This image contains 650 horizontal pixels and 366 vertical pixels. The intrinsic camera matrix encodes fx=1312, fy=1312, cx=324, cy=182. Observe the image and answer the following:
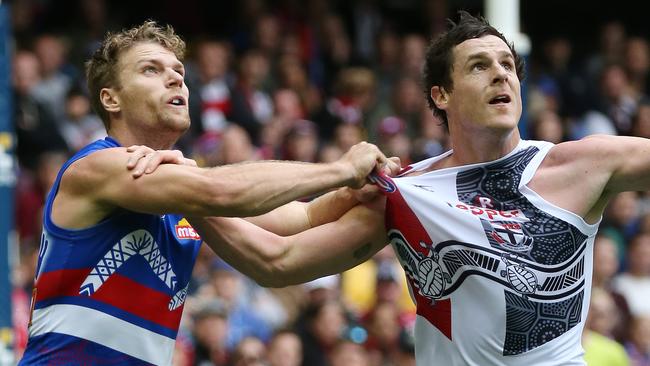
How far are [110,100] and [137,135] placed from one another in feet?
0.65

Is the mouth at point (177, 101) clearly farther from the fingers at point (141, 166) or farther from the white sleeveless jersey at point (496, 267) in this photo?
the white sleeveless jersey at point (496, 267)

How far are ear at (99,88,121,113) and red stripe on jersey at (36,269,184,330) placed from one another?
780mm

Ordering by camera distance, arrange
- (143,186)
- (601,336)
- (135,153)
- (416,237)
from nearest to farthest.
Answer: (143,186)
(135,153)
(416,237)
(601,336)

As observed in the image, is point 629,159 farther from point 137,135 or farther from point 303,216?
point 137,135

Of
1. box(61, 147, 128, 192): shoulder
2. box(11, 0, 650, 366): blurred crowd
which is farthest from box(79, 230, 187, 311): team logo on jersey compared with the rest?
box(11, 0, 650, 366): blurred crowd

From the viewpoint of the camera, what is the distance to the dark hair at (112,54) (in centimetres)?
574

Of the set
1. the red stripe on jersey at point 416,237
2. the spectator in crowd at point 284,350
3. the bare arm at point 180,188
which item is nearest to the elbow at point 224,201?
the bare arm at point 180,188

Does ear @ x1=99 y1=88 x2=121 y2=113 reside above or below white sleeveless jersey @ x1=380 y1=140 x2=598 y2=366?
above

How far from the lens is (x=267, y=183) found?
209 inches

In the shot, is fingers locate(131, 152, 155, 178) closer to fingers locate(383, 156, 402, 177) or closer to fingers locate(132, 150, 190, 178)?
fingers locate(132, 150, 190, 178)

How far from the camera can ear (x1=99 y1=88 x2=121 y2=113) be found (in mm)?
5664

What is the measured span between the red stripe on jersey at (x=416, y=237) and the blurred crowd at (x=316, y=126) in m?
3.56

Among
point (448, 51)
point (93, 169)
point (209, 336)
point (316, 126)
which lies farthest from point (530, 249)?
point (316, 126)

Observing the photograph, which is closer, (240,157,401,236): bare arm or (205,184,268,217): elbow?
(205,184,268,217): elbow
